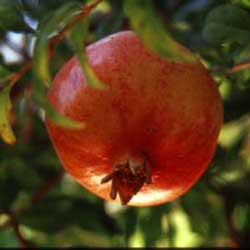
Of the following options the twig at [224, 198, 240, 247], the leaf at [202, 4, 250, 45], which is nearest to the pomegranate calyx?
the leaf at [202, 4, 250, 45]

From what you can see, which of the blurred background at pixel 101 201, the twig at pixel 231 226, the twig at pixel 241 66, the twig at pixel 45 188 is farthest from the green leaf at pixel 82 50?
the twig at pixel 231 226

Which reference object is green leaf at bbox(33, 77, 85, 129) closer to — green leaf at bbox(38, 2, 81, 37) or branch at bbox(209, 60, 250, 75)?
green leaf at bbox(38, 2, 81, 37)

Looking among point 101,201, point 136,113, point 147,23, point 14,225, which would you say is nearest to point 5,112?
point 136,113

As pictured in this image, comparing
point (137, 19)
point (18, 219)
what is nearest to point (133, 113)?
point (137, 19)

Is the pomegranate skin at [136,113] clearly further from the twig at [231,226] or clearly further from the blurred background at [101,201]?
the twig at [231,226]

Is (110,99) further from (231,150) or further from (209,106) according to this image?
(231,150)
